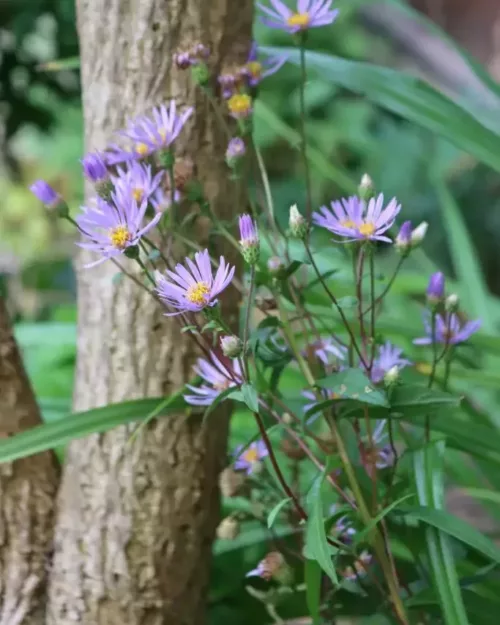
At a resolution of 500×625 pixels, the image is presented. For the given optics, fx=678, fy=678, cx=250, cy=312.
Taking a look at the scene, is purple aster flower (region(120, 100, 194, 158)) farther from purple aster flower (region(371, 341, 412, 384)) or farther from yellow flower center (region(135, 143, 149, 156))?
purple aster flower (region(371, 341, 412, 384))

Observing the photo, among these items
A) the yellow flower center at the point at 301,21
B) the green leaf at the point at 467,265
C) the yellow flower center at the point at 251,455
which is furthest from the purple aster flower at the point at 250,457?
the green leaf at the point at 467,265

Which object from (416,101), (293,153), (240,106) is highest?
(293,153)

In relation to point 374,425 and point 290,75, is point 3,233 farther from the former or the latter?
point 374,425

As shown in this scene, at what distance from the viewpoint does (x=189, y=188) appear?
0.33 m

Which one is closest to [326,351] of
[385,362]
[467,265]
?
[385,362]

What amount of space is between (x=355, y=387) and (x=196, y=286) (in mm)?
84

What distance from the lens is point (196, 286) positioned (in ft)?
0.84

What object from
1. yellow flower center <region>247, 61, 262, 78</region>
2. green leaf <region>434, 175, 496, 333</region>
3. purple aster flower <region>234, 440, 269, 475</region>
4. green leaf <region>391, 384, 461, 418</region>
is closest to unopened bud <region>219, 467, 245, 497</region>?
purple aster flower <region>234, 440, 269, 475</region>

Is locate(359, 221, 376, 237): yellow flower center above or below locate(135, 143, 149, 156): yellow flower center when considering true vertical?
below

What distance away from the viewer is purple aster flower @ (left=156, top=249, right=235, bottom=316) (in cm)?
25

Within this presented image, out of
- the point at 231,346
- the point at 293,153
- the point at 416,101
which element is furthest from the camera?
the point at 293,153

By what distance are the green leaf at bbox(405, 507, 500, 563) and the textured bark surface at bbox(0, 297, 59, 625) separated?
0.23 meters

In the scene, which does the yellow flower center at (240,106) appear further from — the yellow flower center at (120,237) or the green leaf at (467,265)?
the green leaf at (467,265)

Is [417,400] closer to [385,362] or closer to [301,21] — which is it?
[385,362]
